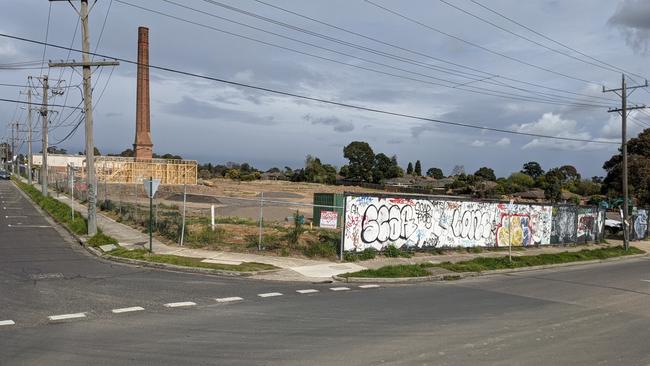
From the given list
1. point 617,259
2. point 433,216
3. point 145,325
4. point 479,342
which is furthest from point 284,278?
point 617,259

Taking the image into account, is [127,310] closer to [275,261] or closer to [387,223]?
[275,261]

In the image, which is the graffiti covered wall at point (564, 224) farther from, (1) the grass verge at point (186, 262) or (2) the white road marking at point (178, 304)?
(2) the white road marking at point (178, 304)

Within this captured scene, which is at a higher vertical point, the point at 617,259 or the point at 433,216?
the point at 433,216

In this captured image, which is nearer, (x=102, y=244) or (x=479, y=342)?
(x=479, y=342)

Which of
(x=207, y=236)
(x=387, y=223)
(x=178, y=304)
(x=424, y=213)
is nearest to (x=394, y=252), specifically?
(x=387, y=223)

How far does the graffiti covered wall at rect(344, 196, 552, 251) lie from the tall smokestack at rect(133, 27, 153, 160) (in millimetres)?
56150

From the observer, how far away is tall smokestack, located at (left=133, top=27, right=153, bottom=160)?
2758 inches

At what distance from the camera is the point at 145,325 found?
8.84 metres

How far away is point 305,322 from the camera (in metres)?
9.37

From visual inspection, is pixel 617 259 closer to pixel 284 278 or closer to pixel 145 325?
pixel 284 278

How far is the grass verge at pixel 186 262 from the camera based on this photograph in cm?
1543

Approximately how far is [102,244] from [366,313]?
12.7 m

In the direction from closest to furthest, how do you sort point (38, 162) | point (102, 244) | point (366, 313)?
point (366, 313) < point (102, 244) < point (38, 162)

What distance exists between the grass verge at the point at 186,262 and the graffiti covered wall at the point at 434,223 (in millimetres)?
3934
